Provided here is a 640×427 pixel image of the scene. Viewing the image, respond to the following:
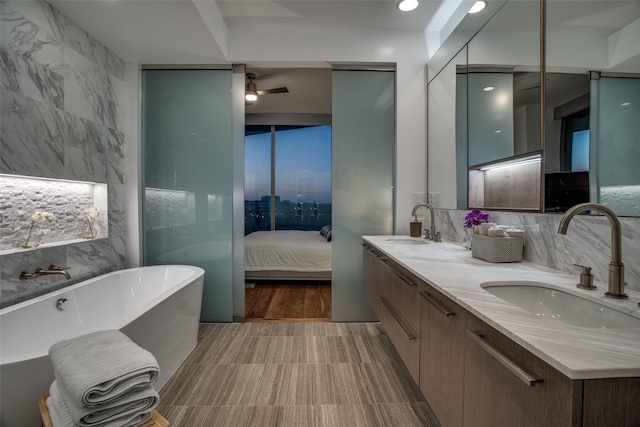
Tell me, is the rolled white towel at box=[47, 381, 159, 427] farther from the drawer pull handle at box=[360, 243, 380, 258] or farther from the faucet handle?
the drawer pull handle at box=[360, 243, 380, 258]

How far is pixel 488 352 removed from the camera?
85cm

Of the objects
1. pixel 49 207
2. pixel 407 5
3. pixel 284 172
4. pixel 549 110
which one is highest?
pixel 407 5

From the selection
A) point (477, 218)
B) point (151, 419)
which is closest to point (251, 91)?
point (477, 218)

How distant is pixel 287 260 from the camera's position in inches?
161

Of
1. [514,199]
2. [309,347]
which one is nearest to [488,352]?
[514,199]

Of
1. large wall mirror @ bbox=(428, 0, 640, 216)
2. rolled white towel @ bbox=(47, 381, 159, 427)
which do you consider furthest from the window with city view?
rolled white towel @ bbox=(47, 381, 159, 427)

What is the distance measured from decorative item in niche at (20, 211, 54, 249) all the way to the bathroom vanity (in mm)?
2353

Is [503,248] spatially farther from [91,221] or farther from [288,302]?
[91,221]

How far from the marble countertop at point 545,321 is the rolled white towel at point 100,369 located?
1.04m

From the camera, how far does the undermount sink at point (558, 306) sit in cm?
94

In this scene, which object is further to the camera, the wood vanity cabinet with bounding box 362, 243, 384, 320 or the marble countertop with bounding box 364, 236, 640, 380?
the wood vanity cabinet with bounding box 362, 243, 384, 320

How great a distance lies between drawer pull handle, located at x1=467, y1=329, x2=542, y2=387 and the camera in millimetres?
686

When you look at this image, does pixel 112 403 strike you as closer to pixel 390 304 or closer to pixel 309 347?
pixel 390 304

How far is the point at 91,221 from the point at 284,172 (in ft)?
12.2
